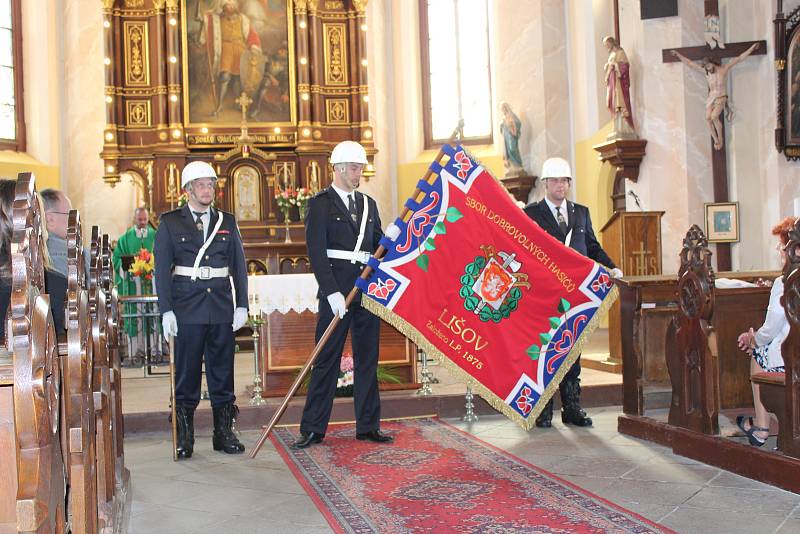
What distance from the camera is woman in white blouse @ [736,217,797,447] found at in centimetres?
485

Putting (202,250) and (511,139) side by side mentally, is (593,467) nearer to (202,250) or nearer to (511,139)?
(202,250)

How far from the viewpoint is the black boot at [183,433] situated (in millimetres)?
5781

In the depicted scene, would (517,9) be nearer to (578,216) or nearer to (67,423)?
(578,216)

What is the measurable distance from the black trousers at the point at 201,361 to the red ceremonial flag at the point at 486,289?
3.20ft

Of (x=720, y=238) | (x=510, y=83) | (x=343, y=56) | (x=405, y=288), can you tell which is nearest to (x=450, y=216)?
(x=405, y=288)

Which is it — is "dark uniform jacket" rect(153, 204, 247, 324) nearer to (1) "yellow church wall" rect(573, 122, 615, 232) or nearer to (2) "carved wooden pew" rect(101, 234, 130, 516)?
(2) "carved wooden pew" rect(101, 234, 130, 516)

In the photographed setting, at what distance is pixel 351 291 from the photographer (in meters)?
5.85

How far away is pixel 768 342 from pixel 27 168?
1346 centimetres

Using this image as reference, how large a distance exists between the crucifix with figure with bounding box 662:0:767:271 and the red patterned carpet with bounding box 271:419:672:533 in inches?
242

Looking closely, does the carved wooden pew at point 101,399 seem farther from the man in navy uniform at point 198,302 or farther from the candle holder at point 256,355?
the candle holder at point 256,355

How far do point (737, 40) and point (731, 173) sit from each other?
1.54 m

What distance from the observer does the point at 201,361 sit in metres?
5.87

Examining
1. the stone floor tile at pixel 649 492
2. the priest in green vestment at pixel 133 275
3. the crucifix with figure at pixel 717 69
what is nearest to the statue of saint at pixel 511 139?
the crucifix with figure at pixel 717 69

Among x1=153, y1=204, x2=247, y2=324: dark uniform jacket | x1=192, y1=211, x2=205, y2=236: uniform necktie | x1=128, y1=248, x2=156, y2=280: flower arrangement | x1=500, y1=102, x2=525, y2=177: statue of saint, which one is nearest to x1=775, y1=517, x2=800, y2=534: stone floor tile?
x1=153, y1=204, x2=247, y2=324: dark uniform jacket
